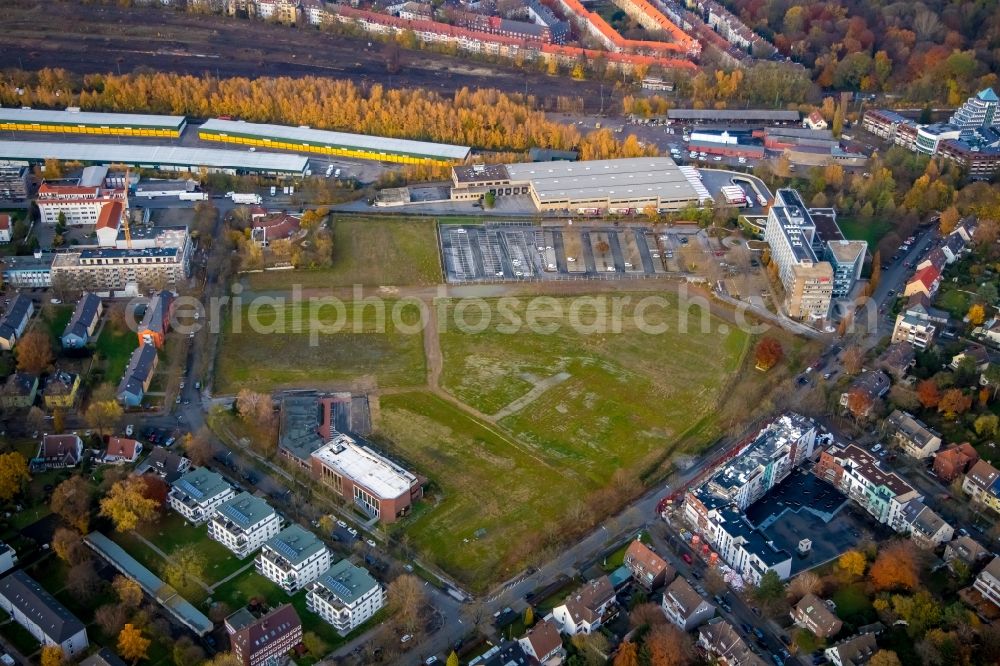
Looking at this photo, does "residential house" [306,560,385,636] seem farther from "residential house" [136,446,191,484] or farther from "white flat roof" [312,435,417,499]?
"residential house" [136,446,191,484]

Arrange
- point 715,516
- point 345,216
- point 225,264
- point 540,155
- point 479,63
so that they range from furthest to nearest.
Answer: point 479,63
point 540,155
point 345,216
point 225,264
point 715,516

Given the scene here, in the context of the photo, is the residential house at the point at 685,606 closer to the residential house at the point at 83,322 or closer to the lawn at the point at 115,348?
the lawn at the point at 115,348

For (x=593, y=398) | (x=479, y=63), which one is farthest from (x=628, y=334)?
(x=479, y=63)

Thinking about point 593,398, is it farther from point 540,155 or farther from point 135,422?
point 540,155

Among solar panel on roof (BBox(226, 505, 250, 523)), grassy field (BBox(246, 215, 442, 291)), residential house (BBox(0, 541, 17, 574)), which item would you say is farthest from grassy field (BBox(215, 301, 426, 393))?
residential house (BBox(0, 541, 17, 574))

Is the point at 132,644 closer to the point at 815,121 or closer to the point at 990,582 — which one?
the point at 990,582
